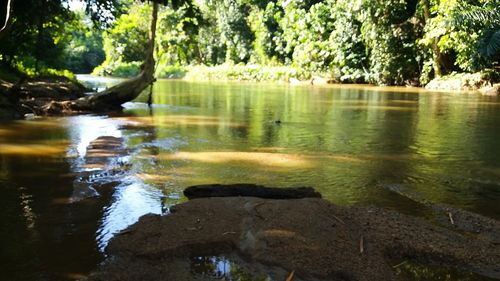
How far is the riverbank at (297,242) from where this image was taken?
11.0 feet

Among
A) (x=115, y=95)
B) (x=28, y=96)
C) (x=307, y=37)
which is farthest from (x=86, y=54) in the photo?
(x=115, y=95)

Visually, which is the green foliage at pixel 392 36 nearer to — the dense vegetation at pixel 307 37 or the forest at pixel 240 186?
the dense vegetation at pixel 307 37

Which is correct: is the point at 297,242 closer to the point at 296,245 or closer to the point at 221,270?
the point at 296,245

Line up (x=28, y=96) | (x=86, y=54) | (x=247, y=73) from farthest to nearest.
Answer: (x=86, y=54) < (x=247, y=73) < (x=28, y=96)

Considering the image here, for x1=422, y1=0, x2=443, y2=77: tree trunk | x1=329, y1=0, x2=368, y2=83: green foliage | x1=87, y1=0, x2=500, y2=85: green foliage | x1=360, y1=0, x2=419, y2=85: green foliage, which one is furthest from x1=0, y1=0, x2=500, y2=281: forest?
x1=329, y1=0, x2=368, y2=83: green foliage

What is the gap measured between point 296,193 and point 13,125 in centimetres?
895

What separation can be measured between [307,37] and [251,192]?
36009 millimetres

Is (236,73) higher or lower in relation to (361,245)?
higher

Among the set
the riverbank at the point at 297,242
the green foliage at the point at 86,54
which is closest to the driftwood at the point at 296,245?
the riverbank at the point at 297,242

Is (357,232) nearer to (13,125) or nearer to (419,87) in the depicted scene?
(13,125)

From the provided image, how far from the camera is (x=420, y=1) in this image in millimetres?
27672

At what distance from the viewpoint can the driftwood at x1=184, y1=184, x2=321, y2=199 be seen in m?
4.87

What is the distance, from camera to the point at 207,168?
269 inches

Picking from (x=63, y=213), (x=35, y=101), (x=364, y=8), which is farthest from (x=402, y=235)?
(x=364, y=8)
